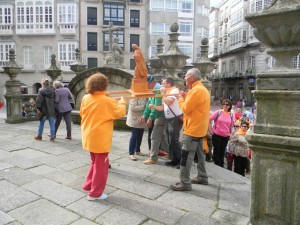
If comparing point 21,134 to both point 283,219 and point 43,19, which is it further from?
point 43,19

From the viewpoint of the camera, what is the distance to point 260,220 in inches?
108

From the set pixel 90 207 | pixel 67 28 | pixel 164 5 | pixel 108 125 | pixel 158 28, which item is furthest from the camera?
pixel 164 5

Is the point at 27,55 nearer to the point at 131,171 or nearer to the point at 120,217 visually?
the point at 131,171

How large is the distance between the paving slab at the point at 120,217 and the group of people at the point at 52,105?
4.36m

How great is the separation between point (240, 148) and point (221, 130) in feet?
1.92

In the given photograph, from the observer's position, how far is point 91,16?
112 feet

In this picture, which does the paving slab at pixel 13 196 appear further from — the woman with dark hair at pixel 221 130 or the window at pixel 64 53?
the window at pixel 64 53

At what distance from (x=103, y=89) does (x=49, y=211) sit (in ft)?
5.75

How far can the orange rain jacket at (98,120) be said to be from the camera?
148 inches

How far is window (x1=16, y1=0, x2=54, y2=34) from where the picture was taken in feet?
104

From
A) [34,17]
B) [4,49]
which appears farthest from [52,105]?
[4,49]

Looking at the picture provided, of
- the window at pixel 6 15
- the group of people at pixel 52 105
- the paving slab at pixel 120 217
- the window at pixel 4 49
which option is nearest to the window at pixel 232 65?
the window at pixel 4 49

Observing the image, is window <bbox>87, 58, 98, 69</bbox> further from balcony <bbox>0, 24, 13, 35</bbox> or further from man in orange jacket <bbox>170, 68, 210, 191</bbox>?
man in orange jacket <bbox>170, 68, 210, 191</bbox>

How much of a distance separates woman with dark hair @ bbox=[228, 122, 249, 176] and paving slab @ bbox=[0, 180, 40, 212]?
13.6 feet
